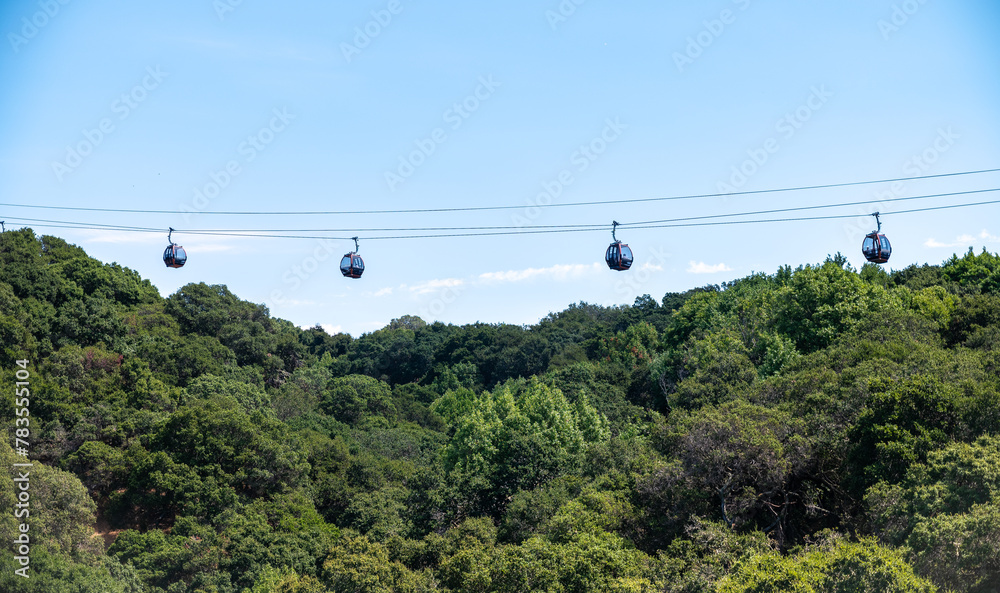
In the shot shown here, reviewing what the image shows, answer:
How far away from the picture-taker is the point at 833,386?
76.7 feet

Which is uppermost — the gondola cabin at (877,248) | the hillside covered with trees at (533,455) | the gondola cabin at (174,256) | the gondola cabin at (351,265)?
the gondola cabin at (877,248)

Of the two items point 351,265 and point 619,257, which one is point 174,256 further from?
point 619,257

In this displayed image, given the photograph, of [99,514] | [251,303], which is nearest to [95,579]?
[99,514]

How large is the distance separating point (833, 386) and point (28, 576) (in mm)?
22330

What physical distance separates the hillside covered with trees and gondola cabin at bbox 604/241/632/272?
14.5 feet

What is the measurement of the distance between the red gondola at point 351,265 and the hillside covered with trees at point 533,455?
25.5 feet

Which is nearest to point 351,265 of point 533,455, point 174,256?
point 174,256

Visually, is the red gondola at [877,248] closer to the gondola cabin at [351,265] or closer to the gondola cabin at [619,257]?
the gondola cabin at [619,257]

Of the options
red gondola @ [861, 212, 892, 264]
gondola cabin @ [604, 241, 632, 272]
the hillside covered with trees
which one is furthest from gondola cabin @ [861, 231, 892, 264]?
gondola cabin @ [604, 241, 632, 272]

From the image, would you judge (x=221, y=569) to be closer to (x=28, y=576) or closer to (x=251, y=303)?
(x=28, y=576)

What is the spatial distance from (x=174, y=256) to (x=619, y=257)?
13.3 metres

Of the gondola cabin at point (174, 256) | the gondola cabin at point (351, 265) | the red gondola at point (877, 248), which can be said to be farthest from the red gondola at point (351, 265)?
the red gondola at point (877, 248)

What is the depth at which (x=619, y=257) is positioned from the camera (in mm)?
21344

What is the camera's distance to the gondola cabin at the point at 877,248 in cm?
2331
